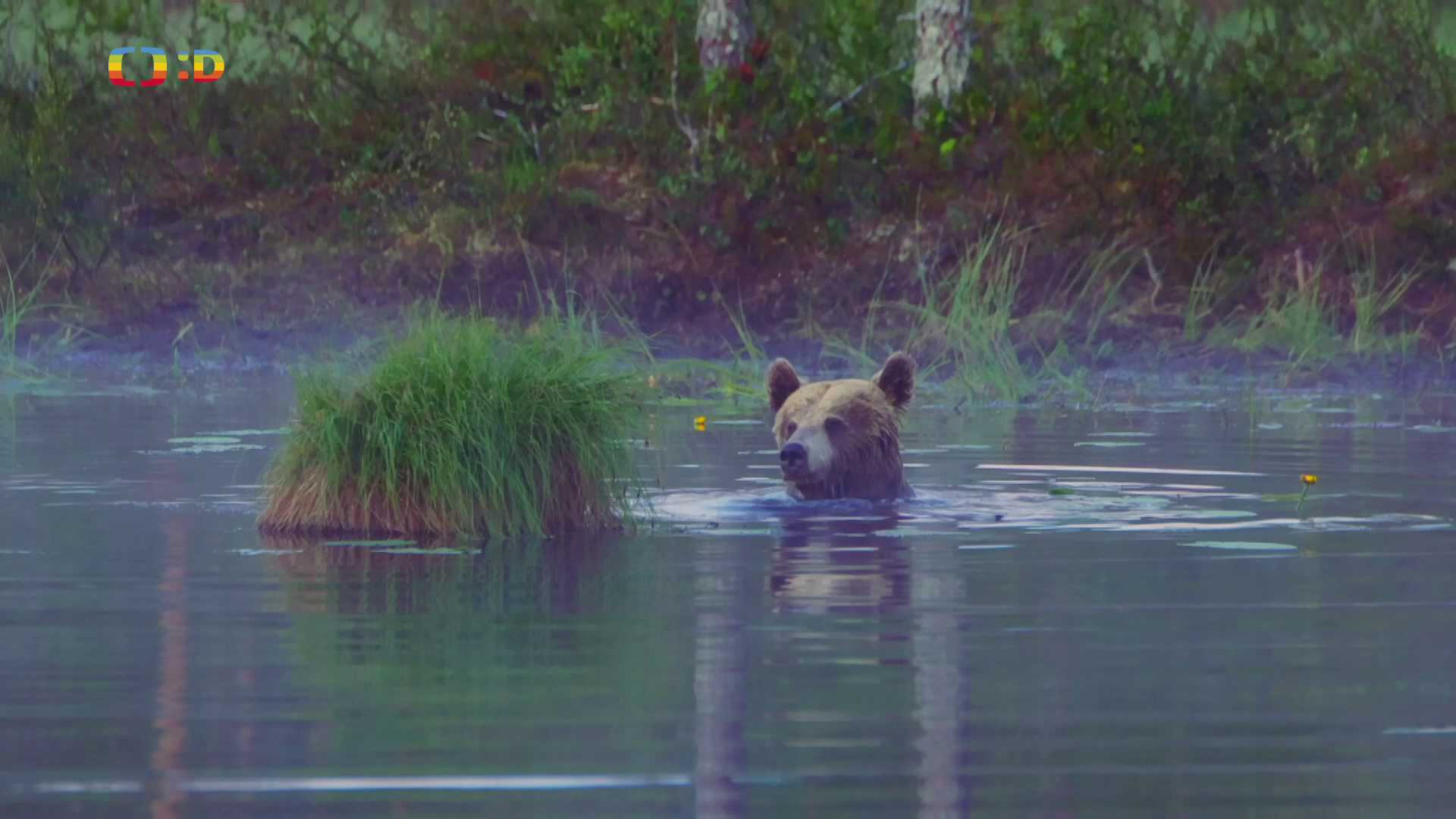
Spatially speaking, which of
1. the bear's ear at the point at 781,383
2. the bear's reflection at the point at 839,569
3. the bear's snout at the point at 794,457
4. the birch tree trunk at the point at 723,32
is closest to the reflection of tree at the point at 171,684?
the bear's reflection at the point at 839,569

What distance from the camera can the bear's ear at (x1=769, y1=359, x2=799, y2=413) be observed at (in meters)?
12.4

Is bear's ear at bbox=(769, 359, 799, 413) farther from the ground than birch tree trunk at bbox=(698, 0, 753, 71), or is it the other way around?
birch tree trunk at bbox=(698, 0, 753, 71)

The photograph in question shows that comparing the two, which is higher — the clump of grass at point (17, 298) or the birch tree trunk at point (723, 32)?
the birch tree trunk at point (723, 32)

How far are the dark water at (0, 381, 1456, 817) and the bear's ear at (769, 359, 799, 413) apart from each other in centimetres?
51

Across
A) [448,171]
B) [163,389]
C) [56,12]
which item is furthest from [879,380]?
[56,12]

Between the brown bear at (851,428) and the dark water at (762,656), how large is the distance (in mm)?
201

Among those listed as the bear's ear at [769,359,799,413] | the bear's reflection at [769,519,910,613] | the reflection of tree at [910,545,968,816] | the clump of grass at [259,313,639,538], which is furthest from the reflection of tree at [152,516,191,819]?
the bear's ear at [769,359,799,413]

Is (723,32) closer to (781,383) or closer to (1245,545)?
(781,383)

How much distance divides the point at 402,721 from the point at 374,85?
18.6m

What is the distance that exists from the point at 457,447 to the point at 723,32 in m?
12.9

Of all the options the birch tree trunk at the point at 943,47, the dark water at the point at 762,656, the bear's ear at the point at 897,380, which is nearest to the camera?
the dark water at the point at 762,656

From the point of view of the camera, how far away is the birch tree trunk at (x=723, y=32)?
75.8ft

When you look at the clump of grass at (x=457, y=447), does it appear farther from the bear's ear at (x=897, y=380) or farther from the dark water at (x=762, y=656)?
the bear's ear at (x=897, y=380)

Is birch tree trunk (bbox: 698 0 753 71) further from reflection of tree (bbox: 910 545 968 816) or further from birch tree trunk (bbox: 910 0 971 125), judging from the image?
reflection of tree (bbox: 910 545 968 816)
